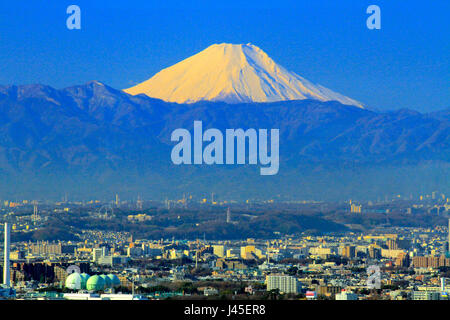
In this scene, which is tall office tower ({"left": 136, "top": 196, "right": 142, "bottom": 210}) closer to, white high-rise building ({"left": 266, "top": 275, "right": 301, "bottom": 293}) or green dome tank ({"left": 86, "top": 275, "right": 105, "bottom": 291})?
white high-rise building ({"left": 266, "top": 275, "right": 301, "bottom": 293})

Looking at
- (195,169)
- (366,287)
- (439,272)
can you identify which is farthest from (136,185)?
(366,287)

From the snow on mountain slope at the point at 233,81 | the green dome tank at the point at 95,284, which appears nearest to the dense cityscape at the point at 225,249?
the green dome tank at the point at 95,284

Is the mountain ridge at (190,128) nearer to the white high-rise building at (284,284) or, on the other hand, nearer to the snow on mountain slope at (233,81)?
the snow on mountain slope at (233,81)

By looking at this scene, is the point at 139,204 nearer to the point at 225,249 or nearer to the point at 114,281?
the point at 225,249

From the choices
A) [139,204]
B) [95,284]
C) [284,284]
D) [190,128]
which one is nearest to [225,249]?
[139,204]

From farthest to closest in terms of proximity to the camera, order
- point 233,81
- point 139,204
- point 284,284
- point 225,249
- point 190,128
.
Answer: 1. point 233,81
2. point 190,128
3. point 139,204
4. point 225,249
5. point 284,284

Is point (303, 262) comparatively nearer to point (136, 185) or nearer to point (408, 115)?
point (136, 185)

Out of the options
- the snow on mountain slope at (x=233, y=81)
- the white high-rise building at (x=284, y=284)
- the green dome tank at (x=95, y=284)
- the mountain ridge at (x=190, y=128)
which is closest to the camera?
the green dome tank at (x=95, y=284)
